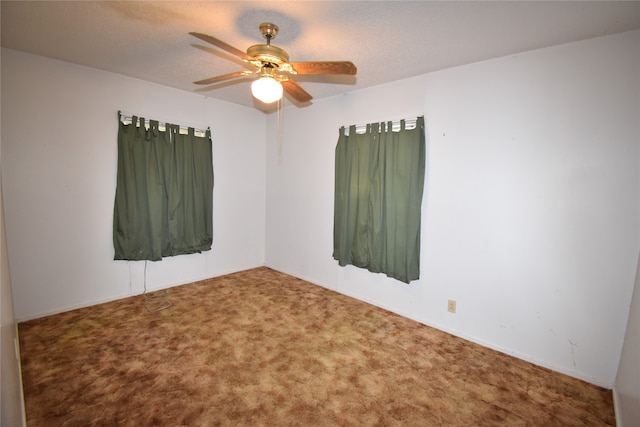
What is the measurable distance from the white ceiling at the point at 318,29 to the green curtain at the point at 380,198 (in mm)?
743

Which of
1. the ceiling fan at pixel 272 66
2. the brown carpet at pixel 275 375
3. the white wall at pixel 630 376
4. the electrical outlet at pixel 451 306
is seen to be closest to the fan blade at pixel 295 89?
the ceiling fan at pixel 272 66

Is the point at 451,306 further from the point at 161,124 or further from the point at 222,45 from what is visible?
the point at 161,124

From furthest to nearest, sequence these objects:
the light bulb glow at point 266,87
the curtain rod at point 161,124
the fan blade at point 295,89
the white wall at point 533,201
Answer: the curtain rod at point 161,124, the fan blade at point 295,89, the white wall at point 533,201, the light bulb glow at point 266,87

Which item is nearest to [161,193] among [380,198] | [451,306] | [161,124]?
[161,124]

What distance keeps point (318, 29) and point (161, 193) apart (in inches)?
103

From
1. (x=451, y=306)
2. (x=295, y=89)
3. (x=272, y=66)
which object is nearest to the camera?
(x=272, y=66)

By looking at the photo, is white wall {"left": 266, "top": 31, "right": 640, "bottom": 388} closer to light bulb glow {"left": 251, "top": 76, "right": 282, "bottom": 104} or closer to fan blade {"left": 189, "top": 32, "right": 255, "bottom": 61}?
light bulb glow {"left": 251, "top": 76, "right": 282, "bottom": 104}

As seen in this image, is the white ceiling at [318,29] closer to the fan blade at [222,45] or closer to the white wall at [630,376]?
the fan blade at [222,45]

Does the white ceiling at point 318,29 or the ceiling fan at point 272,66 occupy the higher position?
the white ceiling at point 318,29

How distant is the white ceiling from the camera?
1845 mm

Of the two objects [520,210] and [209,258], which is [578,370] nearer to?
[520,210]

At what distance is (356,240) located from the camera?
3455 mm

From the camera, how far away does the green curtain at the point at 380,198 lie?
2.98m

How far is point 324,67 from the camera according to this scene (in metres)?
1.88
